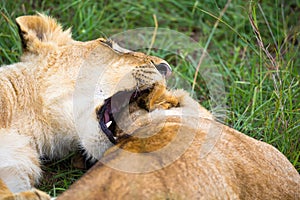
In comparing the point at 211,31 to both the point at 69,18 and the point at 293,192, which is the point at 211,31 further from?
the point at 293,192

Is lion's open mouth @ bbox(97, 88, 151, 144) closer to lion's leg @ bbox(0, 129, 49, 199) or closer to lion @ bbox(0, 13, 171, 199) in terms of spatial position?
lion @ bbox(0, 13, 171, 199)

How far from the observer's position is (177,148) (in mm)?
2422

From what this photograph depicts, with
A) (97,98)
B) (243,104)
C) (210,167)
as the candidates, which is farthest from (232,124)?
(210,167)

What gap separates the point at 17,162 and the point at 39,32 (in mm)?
947

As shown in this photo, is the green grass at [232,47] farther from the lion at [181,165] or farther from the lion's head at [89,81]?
the lion at [181,165]

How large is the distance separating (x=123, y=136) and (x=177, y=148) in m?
0.31

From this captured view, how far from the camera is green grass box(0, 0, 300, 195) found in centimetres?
359

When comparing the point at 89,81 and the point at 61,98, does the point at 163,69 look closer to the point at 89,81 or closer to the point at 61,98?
the point at 89,81

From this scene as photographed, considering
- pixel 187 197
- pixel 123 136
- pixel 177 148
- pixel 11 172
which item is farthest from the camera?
pixel 11 172

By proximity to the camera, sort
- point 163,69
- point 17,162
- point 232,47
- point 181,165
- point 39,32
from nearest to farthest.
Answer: point 181,165 → point 17,162 → point 163,69 → point 39,32 → point 232,47

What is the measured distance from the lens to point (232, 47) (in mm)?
4926

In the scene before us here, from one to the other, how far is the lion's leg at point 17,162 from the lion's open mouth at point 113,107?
43cm

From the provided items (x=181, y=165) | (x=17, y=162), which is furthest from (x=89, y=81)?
(x=181, y=165)

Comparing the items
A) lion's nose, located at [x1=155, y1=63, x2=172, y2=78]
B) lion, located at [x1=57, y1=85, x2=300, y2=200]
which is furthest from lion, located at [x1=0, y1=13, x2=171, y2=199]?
lion, located at [x1=57, y1=85, x2=300, y2=200]
